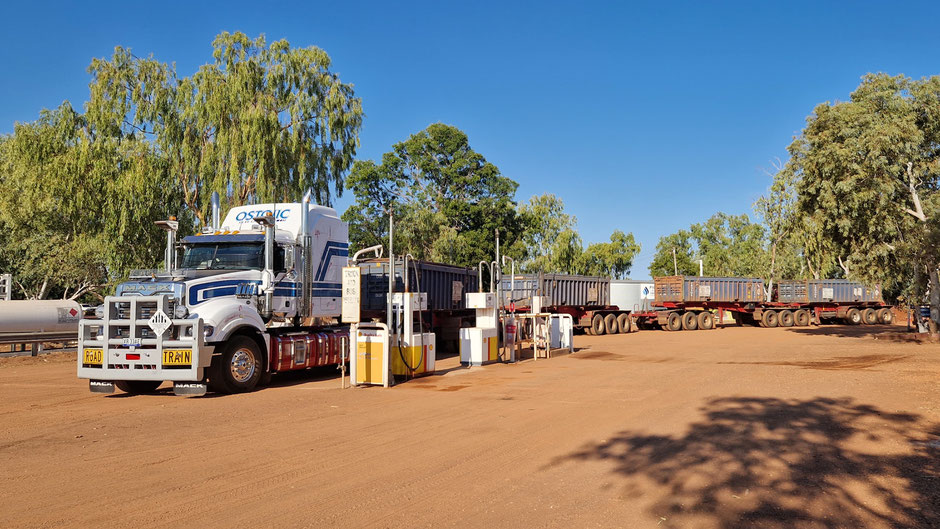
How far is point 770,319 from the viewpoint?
40.7m

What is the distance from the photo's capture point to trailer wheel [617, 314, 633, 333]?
34.7 metres

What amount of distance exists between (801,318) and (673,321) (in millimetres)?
10314

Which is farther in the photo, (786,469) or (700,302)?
(700,302)

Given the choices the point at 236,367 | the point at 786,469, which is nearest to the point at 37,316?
the point at 236,367

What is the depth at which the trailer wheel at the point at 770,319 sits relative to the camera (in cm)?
4050

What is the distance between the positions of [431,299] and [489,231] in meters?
34.1

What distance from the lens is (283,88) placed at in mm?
30031

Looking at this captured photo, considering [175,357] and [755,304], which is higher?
[755,304]

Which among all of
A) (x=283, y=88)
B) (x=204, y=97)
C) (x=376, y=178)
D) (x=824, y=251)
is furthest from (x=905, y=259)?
(x=376, y=178)

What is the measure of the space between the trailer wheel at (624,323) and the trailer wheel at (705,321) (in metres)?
4.98

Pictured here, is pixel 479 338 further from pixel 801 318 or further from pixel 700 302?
pixel 801 318

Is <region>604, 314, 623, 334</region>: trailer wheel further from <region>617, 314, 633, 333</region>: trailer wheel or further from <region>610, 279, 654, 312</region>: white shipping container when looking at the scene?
<region>610, 279, 654, 312</region>: white shipping container

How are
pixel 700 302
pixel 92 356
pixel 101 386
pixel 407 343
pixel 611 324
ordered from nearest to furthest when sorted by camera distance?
pixel 92 356 < pixel 101 386 < pixel 407 343 < pixel 611 324 < pixel 700 302

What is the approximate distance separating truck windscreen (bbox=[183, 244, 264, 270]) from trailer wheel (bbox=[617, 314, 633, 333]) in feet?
80.4
